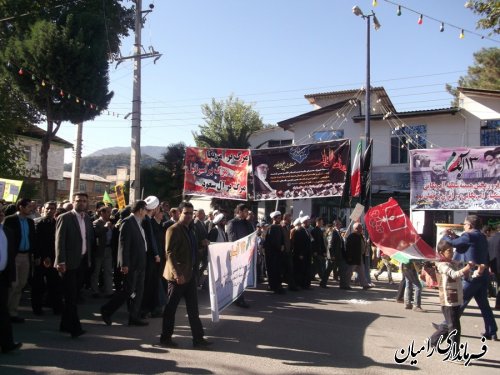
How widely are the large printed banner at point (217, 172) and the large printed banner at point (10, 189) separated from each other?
194 inches

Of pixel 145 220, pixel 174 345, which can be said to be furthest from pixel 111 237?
pixel 174 345

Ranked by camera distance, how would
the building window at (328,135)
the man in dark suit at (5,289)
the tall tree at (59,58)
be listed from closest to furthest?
the man in dark suit at (5,289) → the tall tree at (59,58) → the building window at (328,135)

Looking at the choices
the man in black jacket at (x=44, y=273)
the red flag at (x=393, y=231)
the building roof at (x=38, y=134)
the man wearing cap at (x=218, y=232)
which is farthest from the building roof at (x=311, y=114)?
the man in black jacket at (x=44, y=273)

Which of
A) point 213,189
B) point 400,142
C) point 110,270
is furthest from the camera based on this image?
point 400,142

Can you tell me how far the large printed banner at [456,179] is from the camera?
1260 centimetres

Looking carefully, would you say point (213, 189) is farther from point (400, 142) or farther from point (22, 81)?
point (22, 81)

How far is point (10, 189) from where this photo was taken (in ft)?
42.9

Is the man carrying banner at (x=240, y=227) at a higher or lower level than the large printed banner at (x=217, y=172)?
lower

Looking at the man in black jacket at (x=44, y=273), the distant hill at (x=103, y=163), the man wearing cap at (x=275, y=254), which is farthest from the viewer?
Answer: the distant hill at (x=103, y=163)

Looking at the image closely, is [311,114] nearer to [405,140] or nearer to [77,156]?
[405,140]

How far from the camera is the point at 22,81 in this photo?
2339 centimetres

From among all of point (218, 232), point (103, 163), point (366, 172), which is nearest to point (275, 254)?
point (218, 232)

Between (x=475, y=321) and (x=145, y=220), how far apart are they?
6.11 m

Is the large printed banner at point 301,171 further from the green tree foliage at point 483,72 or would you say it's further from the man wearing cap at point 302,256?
the green tree foliage at point 483,72
